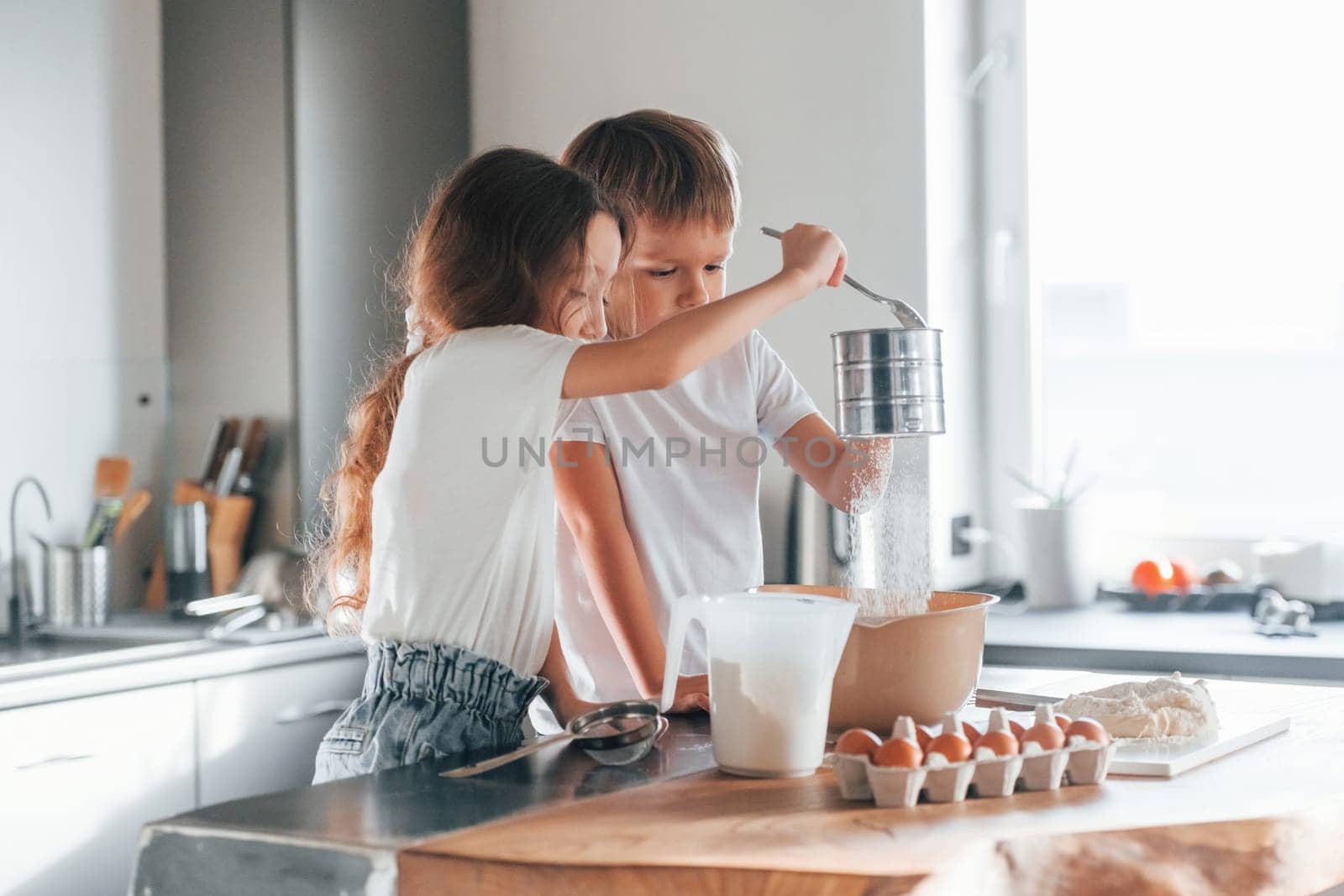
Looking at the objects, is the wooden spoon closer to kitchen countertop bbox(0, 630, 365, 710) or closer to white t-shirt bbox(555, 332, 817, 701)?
kitchen countertop bbox(0, 630, 365, 710)

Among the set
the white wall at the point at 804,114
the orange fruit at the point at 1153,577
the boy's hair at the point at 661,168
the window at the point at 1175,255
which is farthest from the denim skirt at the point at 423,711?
the window at the point at 1175,255

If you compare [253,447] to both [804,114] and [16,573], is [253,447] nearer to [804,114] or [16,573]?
[16,573]

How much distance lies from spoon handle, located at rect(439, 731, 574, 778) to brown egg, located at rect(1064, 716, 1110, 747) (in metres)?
0.35

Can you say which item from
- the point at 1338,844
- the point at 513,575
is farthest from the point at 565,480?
the point at 1338,844

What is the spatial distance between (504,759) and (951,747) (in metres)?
0.32

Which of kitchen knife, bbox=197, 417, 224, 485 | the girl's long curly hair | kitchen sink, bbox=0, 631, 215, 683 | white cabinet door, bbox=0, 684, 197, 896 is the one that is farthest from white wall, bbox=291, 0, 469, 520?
the girl's long curly hair

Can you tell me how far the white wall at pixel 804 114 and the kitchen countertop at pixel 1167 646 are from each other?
34cm

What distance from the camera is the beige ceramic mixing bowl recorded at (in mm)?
1064

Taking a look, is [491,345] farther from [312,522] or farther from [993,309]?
[993,309]

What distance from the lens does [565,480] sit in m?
1.39

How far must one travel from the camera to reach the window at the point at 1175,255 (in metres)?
2.42

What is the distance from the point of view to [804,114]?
2.43 meters

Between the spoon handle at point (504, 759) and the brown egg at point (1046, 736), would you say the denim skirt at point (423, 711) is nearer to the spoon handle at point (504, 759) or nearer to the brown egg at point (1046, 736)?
the spoon handle at point (504, 759)

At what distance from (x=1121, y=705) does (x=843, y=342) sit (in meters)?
0.40
